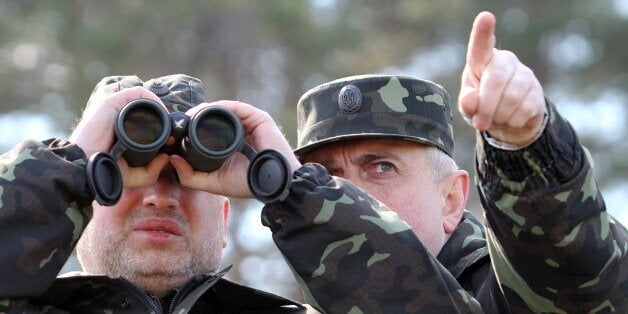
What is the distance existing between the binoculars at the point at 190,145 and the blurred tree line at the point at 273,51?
7471mm

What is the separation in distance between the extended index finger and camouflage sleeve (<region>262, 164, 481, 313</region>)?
0.65 m

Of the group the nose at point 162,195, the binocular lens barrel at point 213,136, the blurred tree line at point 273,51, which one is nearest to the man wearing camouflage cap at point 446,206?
the binocular lens barrel at point 213,136

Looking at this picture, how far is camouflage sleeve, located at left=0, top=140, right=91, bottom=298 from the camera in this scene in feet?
12.6

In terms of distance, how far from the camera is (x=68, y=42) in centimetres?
1233

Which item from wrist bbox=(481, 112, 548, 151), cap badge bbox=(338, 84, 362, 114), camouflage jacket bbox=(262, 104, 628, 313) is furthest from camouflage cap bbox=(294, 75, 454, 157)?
wrist bbox=(481, 112, 548, 151)

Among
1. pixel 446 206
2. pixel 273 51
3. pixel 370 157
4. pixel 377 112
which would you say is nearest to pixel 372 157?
pixel 370 157

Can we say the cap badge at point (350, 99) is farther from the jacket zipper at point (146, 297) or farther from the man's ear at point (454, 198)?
the jacket zipper at point (146, 297)

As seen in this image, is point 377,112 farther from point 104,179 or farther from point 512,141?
point 512,141

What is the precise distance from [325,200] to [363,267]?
197 mm

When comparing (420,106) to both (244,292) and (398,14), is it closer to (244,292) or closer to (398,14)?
(244,292)

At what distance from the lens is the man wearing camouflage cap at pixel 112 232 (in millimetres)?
3842

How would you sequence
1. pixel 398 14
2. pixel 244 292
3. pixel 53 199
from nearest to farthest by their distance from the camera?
pixel 53 199, pixel 244 292, pixel 398 14

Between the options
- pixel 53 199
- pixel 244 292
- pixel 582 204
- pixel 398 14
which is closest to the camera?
pixel 582 204

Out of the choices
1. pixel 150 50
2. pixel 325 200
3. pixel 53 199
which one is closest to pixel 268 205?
pixel 325 200
